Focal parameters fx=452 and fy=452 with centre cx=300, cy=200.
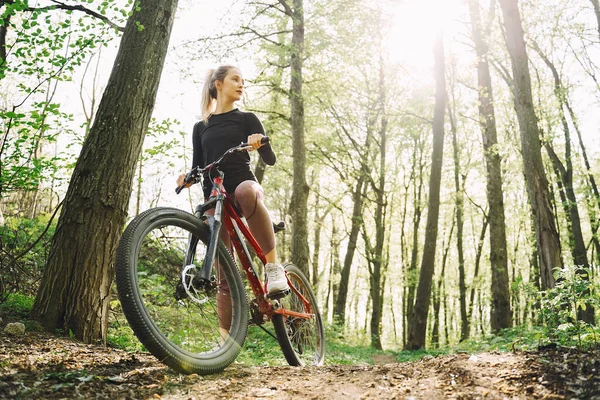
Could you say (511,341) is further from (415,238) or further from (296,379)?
(415,238)

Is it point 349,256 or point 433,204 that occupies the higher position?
point 433,204

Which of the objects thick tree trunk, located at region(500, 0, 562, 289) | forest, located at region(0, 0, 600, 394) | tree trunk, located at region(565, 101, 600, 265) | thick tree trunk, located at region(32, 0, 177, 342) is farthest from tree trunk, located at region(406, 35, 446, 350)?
tree trunk, located at region(565, 101, 600, 265)

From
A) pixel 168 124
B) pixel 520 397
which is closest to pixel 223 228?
pixel 520 397

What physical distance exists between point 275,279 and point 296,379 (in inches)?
36.5

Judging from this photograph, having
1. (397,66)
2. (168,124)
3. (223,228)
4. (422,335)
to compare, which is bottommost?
(422,335)

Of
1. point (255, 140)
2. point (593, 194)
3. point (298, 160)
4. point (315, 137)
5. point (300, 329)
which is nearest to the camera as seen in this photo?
point (255, 140)

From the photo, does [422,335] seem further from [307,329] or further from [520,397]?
[520,397]

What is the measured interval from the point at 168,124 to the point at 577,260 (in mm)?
17386

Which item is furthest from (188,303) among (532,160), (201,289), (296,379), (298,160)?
(298,160)

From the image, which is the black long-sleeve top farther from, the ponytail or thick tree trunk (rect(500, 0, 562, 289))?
thick tree trunk (rect(500, 0, 562, 289))

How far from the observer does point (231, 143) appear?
3.64 meters

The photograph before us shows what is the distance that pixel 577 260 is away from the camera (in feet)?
59.4

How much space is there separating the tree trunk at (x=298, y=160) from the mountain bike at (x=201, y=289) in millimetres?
5686

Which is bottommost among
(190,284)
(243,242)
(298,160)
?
(190,284)
